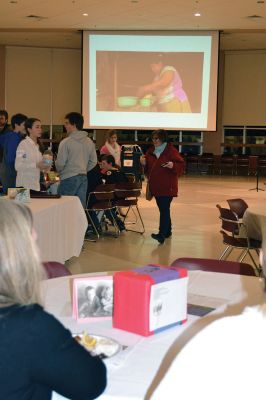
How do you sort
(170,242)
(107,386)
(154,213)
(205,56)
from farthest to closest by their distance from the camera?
(205,56) → (154,213) → (170,242) → (107,386)

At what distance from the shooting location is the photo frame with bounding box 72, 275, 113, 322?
2184mm

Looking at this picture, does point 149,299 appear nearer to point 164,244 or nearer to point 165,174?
point 164,244

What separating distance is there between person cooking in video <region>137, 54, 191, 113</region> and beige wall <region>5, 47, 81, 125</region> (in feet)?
17.4

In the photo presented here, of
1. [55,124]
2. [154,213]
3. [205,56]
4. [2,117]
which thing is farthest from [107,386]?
[55,124]

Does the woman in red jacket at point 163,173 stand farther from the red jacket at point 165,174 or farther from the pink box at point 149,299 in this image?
the pink box at point 149,299

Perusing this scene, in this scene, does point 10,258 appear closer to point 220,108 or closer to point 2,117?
point 2,117

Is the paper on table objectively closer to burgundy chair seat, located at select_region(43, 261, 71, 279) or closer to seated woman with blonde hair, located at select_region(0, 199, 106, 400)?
burgundy chair seat, located at select_region(43, 261, 71, 279)

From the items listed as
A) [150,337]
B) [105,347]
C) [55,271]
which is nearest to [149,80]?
[55,271]

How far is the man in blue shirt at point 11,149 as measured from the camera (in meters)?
6.72

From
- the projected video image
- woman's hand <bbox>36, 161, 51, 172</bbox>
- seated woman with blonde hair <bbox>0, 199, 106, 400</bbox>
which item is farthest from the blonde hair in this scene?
the projected video image

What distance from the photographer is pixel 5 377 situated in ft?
4.56

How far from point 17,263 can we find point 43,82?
19429 mm

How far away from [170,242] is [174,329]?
5.42m

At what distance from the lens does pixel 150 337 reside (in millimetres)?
2064
